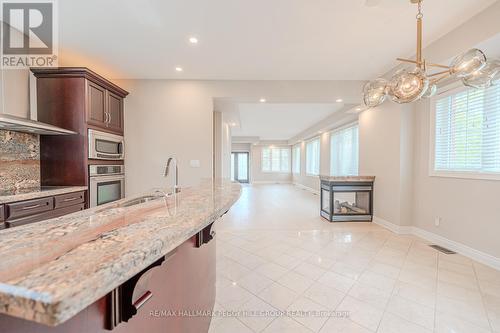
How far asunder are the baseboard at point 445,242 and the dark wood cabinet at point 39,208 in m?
4.89

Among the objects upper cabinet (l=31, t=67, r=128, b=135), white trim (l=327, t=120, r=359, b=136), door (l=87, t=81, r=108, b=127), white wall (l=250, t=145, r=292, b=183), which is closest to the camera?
upper cabinet (l=31, t=67, r=128, b=135)

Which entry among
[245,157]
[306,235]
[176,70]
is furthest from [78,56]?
[245,157]

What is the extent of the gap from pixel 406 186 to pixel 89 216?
14.3ft

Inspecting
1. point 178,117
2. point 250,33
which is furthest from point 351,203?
point 178,117

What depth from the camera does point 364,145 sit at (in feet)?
15.1

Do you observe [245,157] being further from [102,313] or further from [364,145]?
[102,313]

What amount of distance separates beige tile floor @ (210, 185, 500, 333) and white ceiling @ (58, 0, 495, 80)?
2.68 meters

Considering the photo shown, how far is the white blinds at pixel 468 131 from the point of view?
255 cm

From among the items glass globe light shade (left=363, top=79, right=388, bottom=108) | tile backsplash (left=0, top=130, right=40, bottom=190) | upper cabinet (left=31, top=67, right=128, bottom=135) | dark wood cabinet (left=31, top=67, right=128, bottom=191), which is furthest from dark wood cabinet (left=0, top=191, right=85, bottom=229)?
glass globe light shade (left=363, top=79, right=388, bottom=108)

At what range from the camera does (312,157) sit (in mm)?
9641

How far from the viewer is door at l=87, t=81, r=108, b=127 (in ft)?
9.48

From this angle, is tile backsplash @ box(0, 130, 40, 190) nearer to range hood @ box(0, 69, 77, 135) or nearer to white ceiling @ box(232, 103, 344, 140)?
range hood @ box(0, 69, 77, 135)

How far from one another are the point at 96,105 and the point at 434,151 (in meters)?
5.10

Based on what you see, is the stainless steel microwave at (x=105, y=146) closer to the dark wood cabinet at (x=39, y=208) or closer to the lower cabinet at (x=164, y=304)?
the dark wood cabinet at (x=39, y=208)
